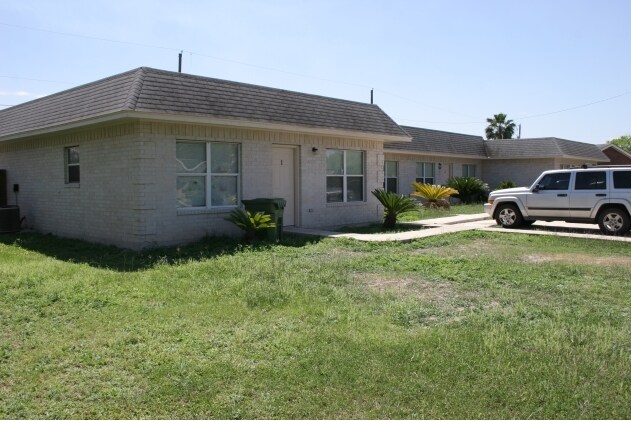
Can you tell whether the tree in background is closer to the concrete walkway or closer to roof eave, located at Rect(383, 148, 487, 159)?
roof eave, located at Rect(383, 148, 487, 159)

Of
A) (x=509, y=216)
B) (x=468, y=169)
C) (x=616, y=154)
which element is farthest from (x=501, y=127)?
(x=509, y=216)

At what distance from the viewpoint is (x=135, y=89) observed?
38.8ft

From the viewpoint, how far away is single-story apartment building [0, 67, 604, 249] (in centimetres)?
1216

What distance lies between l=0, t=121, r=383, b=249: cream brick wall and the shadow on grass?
1.30ft

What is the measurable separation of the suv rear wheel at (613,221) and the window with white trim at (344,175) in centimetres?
695

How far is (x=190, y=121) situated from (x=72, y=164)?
4334 millimetres

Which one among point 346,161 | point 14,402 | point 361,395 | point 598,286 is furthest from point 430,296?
point 346,161

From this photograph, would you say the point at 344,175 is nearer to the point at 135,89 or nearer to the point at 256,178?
the point at 256,178

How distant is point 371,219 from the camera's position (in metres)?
18.3

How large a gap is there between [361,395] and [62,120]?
39.3 ft

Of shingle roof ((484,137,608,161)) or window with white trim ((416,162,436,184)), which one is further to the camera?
shingle roof ((484,137,608,161))

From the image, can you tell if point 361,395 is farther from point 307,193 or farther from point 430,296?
point 307,193

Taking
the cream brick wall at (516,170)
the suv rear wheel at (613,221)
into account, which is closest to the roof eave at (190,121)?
the suv rear wheel at (613,221)

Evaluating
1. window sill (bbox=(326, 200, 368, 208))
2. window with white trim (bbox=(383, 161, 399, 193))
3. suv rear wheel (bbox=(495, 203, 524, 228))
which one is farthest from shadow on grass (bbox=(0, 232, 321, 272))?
window with white trim (bbox=(383, 161, 399, 193))
